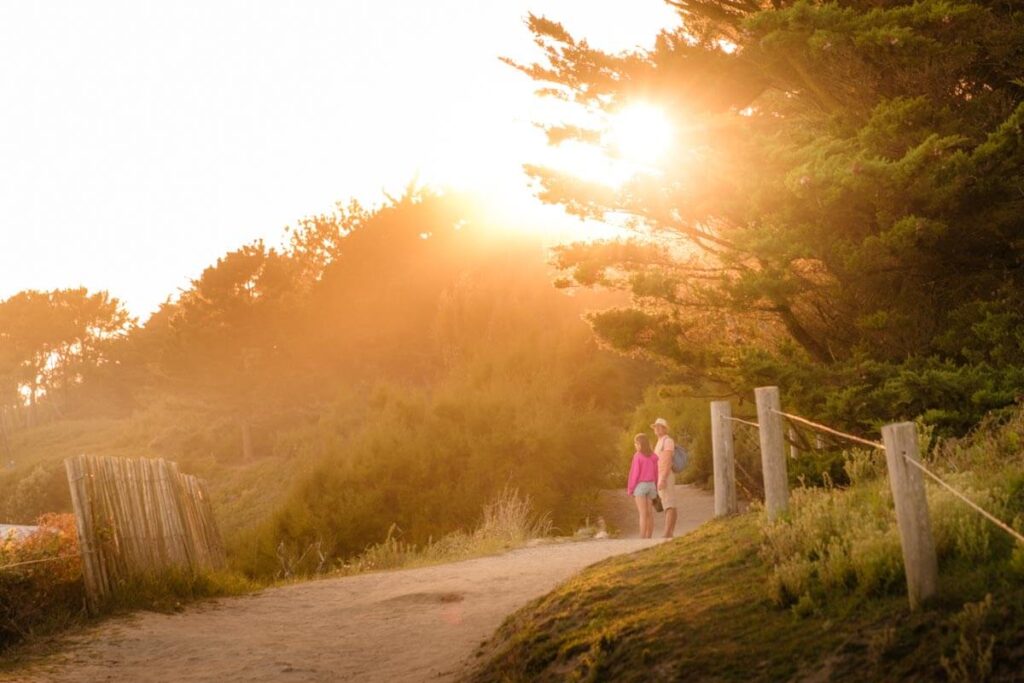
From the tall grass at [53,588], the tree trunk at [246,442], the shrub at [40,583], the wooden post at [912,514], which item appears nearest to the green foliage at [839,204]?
the wooden post at [912,514]

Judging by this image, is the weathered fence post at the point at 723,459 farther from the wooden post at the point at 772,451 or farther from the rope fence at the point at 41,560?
the rope fence at the point at 41,560

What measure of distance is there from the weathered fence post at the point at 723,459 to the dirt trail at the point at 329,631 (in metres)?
1.97

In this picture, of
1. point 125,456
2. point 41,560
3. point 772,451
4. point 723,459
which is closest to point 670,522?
point 723,459

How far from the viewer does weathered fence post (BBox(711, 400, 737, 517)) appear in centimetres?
1032

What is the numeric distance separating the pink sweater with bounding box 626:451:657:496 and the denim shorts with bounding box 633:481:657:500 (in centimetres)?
5

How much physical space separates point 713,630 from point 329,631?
205 inches

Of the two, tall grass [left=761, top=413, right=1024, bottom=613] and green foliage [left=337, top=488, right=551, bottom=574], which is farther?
green foliage [left=337, top=488, right=551, bottom=574]

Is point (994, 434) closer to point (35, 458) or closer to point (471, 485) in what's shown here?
point (471, 485)

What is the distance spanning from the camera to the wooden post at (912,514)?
521cm

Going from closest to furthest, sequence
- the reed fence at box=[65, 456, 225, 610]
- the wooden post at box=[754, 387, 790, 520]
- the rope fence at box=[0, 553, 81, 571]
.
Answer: the wooden post at box=[754, 387, 790, 520]
the rope fence at box=[0, 553, 81, 571]
the reed fence at box=[65, 456, 225, 610]

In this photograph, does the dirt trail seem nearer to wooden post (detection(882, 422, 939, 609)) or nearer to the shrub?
the shrub

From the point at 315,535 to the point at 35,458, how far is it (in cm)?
3323

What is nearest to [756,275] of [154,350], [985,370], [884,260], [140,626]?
[884,260]

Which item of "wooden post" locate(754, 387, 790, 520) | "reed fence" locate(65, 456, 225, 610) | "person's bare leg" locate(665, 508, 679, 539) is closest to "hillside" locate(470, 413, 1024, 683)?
"wooden post" locate(754, 387, 790, 520)
